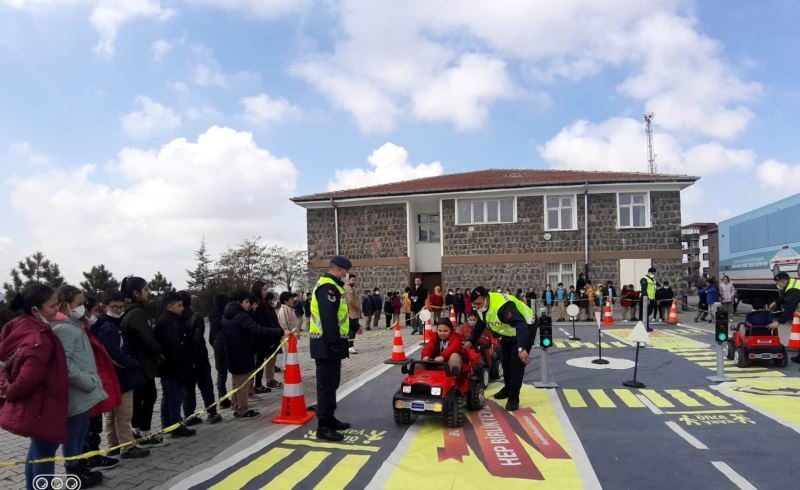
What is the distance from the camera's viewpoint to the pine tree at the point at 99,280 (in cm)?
2653

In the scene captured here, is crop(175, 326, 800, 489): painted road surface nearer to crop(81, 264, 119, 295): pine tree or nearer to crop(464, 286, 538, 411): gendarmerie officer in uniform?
crop(464, 286, 538, 411): gendarmerie officer in uniform

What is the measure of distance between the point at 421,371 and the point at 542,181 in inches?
783

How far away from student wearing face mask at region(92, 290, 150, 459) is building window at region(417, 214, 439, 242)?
2331cm

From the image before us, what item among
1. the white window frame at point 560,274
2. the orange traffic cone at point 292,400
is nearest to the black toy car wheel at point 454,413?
the orange traffic cone at point 292,400

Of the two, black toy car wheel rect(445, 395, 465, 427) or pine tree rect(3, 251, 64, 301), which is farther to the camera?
pine tree rect(3, 251, 64, 301)

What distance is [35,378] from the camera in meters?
3.83

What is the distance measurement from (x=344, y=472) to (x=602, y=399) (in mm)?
4529

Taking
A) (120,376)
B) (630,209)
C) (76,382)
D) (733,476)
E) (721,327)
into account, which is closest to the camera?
(76,382)

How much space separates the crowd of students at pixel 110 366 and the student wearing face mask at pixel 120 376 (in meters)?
0.01

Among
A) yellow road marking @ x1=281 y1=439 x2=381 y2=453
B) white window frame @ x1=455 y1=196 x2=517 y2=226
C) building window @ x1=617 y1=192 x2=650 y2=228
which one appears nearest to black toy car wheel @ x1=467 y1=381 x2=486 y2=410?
yellow road marking @ x1=281 y1=439 x2=381 y2=453

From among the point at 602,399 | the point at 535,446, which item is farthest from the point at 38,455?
the point at 602,399

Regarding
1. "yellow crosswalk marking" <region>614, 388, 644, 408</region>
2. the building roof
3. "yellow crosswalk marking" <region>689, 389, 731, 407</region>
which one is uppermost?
the building roof

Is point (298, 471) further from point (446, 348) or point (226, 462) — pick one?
point (446, 348)

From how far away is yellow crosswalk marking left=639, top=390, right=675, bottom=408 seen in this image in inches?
284
